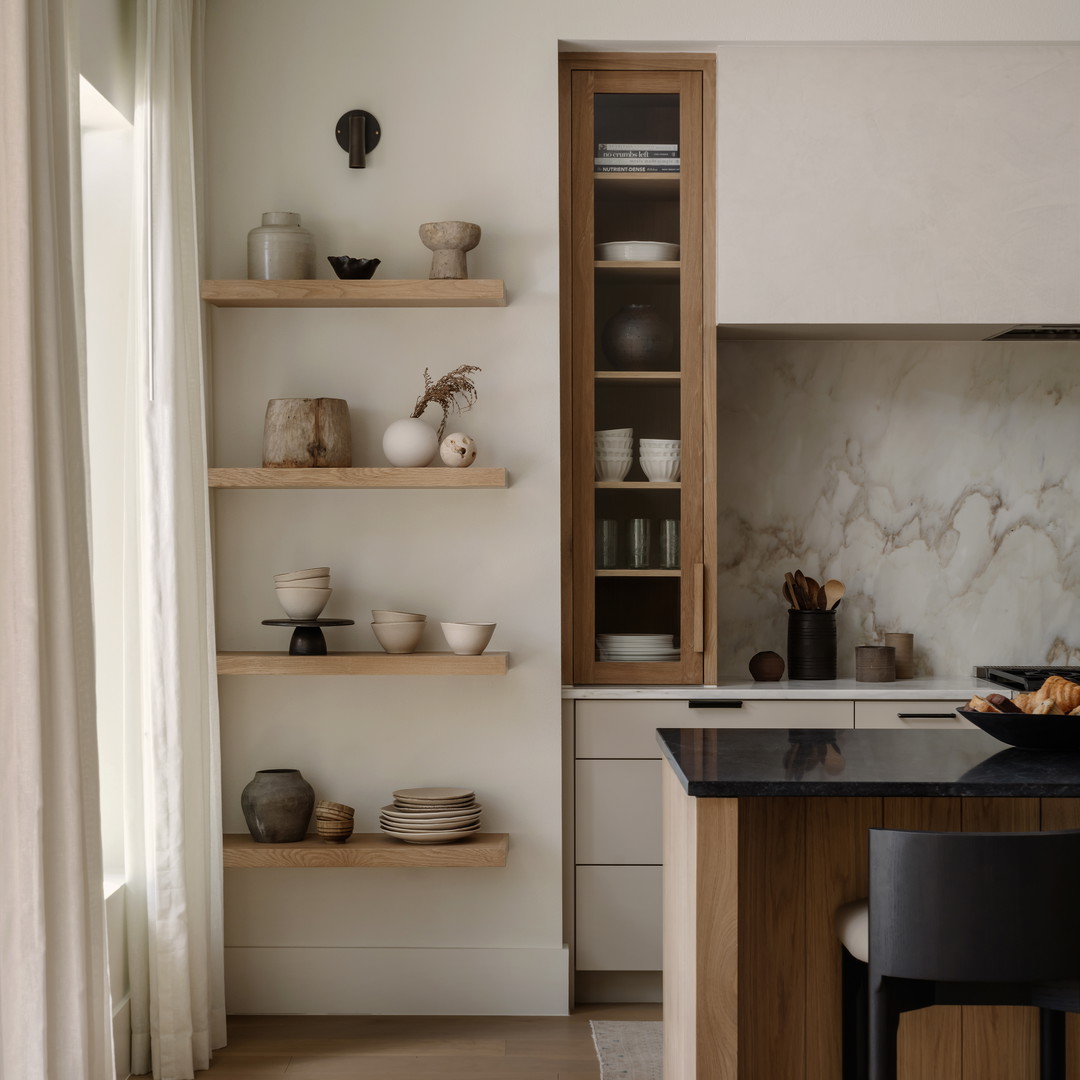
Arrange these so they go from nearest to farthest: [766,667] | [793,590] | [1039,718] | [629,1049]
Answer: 1. [1039,718]
2. [629,1049]
3. [766,667]
4. [793,590]

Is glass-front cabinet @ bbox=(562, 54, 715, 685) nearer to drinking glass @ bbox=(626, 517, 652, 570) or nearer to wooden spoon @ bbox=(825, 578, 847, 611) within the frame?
drinking glass @ bbox=(626, 517, 652, 570)

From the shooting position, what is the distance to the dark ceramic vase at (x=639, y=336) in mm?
3344

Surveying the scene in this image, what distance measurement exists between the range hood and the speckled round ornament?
1.62m

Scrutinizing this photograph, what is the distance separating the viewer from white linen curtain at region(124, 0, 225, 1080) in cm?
278

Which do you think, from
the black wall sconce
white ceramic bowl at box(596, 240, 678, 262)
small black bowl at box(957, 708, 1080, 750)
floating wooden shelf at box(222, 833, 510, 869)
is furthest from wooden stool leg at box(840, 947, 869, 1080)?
the black wall sconce

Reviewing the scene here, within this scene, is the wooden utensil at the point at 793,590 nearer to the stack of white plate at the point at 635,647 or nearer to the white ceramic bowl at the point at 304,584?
the stack of white plate at the point at 635,647

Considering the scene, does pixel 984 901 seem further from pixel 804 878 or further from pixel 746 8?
pixel 746 8

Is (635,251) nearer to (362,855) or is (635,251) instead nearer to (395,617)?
(395,617)

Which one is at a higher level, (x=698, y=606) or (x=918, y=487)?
(x=918, y=487)

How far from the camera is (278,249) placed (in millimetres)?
3158

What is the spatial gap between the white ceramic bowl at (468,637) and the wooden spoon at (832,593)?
3.70ft

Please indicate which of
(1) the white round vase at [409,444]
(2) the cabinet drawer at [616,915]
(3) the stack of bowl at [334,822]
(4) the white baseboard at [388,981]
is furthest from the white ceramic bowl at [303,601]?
(2) the cabinet drawer at [616,915]


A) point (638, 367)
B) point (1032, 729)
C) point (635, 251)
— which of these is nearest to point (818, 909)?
point (1032, 729)

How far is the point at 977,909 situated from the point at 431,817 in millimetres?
1728
